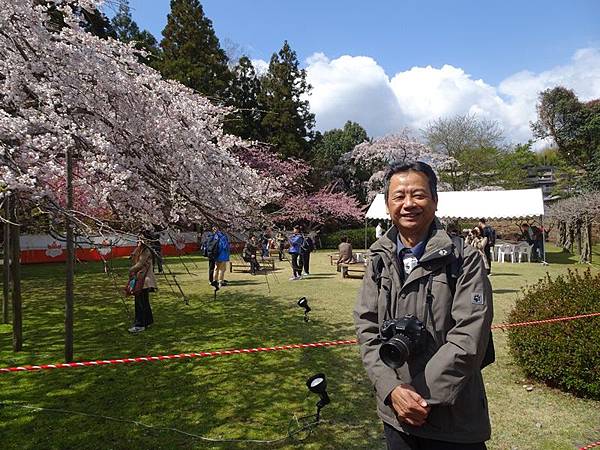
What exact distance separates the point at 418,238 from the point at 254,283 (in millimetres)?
11180

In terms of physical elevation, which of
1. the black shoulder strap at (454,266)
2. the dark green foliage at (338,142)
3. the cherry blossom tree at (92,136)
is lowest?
the black shoulder strap at (454,266)

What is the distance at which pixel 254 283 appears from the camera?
12836mm

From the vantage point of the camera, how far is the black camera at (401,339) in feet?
5.54

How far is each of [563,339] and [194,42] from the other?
25483mm

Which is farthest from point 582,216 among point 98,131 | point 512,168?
point 98,131

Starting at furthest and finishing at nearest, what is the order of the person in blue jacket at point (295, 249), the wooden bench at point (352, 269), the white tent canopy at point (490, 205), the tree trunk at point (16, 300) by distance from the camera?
the white tent canopy at point (490, 205)
the wooden bench at point (352, 269)
the person in blue jacket at point (295, 249)
the tree trunk at point (16, 300)

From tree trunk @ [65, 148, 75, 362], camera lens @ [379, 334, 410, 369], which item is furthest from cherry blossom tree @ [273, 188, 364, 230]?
camera lens @ [379, 334, 410, 369]

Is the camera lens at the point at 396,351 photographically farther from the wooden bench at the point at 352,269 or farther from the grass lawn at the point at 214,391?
the wooden bench at the point at 352,269

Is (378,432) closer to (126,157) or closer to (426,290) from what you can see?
(426,290)

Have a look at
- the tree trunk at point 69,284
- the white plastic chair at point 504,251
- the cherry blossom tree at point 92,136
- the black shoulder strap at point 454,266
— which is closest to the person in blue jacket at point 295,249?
the cherry blossom tree at point 92,136

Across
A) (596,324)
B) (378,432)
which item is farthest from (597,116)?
(378,432)

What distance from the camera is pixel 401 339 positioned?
1.69m

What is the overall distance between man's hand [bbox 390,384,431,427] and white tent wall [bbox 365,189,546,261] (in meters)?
16.0

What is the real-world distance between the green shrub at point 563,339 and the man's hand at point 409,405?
3344 mm
